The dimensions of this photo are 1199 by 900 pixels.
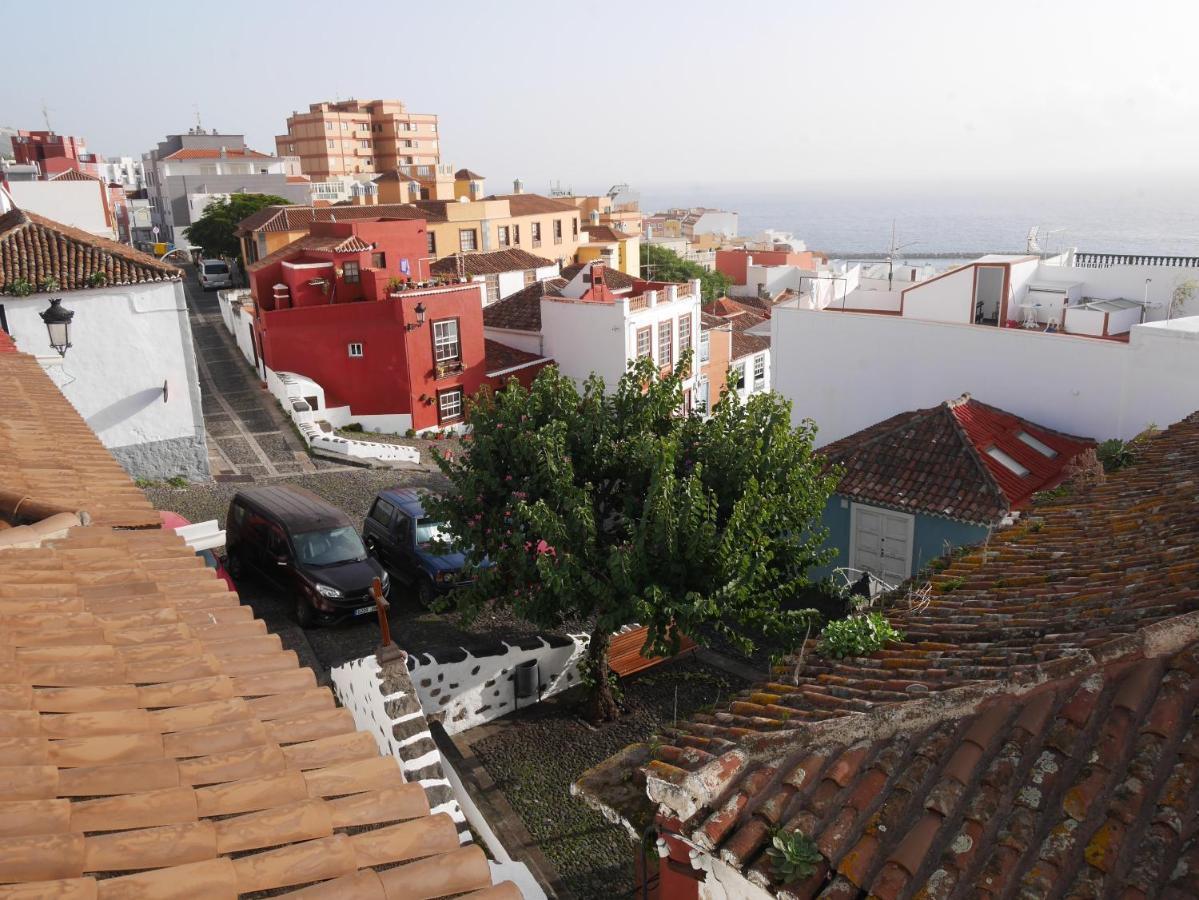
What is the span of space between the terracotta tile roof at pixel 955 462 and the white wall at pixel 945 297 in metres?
4.15

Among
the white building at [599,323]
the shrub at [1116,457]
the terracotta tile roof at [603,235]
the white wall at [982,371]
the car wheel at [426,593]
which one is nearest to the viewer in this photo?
the shrub at [1116,457]

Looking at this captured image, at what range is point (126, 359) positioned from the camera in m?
21.8

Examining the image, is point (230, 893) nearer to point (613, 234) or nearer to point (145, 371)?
point (145, 371)

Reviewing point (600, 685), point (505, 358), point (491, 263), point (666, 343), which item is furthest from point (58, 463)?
point (491, 263)

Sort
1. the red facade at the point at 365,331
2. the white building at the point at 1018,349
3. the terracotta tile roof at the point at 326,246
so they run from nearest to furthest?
the white building at the point at 1018,349 < the red facade at the point at 365,331 < the terracotta tile roof at the point at 326,246

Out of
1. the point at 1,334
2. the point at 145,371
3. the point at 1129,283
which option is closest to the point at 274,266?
the point at 145,371

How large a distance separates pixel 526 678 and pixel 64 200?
32.2 meters

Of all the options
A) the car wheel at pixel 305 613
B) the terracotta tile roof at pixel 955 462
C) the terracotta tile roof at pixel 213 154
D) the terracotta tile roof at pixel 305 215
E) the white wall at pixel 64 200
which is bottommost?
the car wheel at pixel 305 613

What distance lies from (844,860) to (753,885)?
0.49 m

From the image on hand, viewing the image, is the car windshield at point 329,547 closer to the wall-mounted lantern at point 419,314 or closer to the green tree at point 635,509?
the green tree at point 635,509

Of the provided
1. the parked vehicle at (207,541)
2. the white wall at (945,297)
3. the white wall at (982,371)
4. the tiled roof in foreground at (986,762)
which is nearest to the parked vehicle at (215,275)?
the parked vehicle at (207,541)

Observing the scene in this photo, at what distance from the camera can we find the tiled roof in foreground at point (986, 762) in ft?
12.8

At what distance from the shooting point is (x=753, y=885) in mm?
4410

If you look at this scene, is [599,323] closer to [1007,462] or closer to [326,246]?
[326,246]
